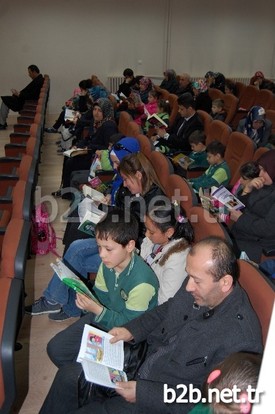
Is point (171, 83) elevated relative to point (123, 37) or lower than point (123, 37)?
lower

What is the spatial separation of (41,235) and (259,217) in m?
1.86

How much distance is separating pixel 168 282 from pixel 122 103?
5231mm

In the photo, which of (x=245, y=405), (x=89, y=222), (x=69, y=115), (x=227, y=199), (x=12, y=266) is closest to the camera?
(x=245, y=405)

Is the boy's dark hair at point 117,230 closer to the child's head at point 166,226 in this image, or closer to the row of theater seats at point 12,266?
the child's head at point 166,226

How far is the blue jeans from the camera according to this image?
2.71 m

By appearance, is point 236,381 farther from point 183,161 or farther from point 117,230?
point 183,161

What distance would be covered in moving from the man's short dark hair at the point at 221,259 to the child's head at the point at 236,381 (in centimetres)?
43

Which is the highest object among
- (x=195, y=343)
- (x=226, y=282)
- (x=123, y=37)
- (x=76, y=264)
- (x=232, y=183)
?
(x=123, y=37)

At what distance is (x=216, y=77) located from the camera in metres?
8.53

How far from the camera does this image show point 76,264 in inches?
107

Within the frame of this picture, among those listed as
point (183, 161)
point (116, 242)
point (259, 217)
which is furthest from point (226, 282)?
point (183, 161)

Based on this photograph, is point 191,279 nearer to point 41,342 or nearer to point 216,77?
point 41,342

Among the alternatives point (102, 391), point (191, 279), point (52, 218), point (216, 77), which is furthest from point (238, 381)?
point (216, 77)

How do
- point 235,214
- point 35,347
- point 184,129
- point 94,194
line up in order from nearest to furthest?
point 35,347, point 235,214, point 94,194, point 184,129
